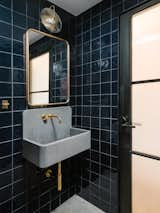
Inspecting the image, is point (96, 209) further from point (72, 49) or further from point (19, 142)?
point (72, 49)

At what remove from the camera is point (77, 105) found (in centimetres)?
205

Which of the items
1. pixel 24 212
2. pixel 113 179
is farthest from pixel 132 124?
pixel 24 212

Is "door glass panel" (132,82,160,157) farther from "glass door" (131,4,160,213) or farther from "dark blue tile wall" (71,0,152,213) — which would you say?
"dark blue tile wall" (71,0,152,213)

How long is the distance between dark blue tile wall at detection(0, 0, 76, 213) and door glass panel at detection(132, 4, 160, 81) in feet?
3.30

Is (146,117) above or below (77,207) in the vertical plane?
above

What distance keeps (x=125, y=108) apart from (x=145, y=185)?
29.5 inches

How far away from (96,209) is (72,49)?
1972mm

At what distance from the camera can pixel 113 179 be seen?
170 centimetres

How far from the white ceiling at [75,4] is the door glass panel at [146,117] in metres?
1.08

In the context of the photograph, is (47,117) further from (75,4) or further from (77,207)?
(75,4)

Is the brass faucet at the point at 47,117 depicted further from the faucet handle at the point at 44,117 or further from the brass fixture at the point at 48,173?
the brass fixture at the point at 48,173

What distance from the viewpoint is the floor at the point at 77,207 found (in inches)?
71.3

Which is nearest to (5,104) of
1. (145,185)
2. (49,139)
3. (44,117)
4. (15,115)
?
(15,115)

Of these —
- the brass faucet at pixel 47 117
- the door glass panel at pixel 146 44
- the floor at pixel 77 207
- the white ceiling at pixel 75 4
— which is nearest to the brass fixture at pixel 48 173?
the floor at pixel 77 207
